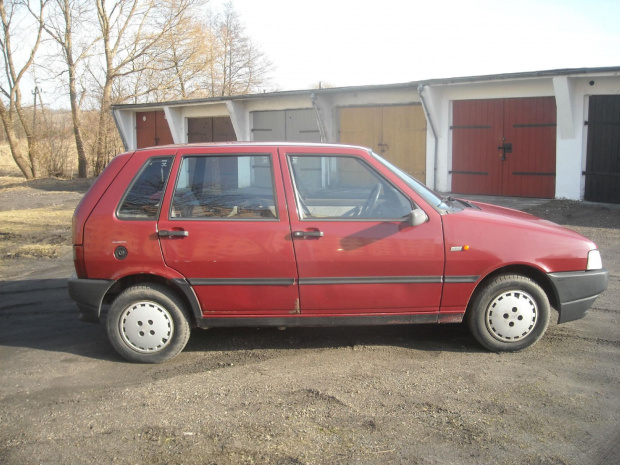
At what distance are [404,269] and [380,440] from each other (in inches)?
65.1

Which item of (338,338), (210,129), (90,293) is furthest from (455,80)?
(90,293)

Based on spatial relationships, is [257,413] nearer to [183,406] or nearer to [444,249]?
[183,406]

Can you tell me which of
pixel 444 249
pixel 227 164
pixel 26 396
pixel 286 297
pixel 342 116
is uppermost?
pixel 342 116

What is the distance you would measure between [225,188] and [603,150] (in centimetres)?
1223

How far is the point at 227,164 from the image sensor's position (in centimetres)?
539

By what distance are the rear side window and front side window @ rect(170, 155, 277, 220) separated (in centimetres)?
14

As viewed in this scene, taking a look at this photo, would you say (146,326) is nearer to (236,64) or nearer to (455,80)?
(455,80)

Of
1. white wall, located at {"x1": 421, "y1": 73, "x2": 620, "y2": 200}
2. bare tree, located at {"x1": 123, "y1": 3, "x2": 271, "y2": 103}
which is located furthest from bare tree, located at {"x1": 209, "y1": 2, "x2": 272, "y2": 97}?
white wall, located at {"x1": 421, "y1": 73, "x2": 620, "y2": 200}

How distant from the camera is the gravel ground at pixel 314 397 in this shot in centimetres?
375

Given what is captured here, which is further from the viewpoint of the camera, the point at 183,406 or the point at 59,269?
the point at 59,269

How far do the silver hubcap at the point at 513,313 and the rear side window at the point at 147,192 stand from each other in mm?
2878

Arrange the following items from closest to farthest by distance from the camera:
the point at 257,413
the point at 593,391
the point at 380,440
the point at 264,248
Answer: the point at 380,440 < the point at 257,413 < the point at 593,391 < the point at 264,248

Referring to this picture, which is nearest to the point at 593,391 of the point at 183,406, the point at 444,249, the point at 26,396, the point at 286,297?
the point at 444,249

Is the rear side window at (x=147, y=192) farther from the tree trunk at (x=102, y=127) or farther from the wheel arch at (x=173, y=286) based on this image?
the tree trunk at (x=102, y=127)
